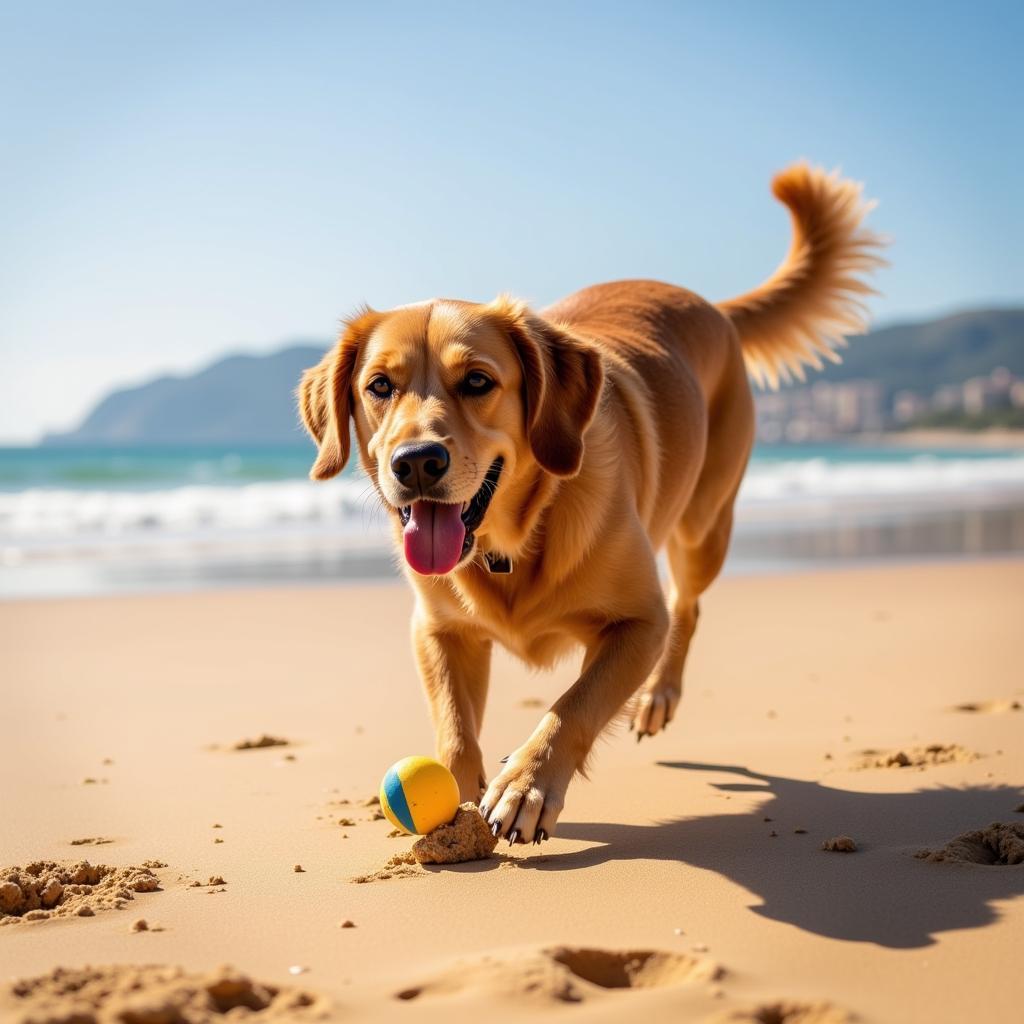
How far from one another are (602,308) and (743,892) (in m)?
2.99

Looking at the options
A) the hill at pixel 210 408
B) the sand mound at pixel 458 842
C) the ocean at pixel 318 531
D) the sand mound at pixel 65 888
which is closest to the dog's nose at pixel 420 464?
the ocean at pixel 318 531

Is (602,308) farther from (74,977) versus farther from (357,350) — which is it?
(74,977)

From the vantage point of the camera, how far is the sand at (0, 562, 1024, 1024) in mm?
2213

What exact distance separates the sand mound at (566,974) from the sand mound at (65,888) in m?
1.01

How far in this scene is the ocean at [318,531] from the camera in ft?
34.1

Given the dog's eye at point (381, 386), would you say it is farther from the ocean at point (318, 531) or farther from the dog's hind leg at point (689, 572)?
the dog's hind leg at point (689, 572)

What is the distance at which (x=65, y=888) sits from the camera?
2938mm

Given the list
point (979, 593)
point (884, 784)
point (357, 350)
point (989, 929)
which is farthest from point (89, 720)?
point (979, 593)

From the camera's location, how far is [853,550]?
11570 millimetres

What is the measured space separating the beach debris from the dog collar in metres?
1.17

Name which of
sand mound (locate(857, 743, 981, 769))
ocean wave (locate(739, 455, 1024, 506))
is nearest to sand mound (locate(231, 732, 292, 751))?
sand mound (locate(857, 743, 981, 769))

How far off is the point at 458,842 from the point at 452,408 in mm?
1191

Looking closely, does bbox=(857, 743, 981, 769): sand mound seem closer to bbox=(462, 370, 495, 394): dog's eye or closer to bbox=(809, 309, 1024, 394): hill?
bbox=(462, 370, 495, 394): dog's eye

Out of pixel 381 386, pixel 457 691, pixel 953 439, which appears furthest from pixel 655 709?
pixel 953 439
